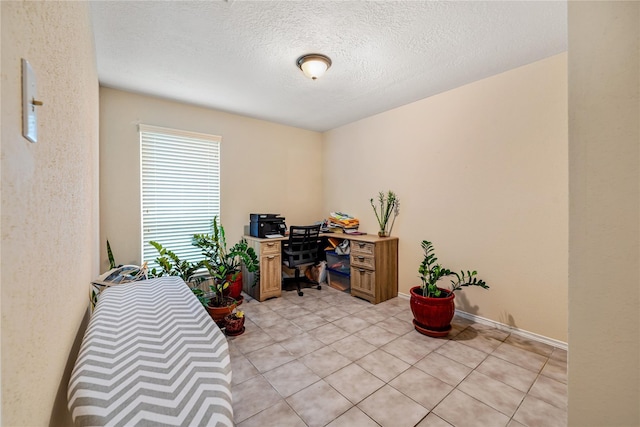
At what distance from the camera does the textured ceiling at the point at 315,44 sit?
5.80 ft

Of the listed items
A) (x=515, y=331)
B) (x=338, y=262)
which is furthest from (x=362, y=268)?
(x=515, y=331)

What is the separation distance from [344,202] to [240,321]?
2556 mm

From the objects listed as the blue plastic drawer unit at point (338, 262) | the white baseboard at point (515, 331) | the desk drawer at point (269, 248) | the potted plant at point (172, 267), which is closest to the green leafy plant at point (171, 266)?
the potted plant at point (172, 267)

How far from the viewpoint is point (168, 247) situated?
3338 millimetres

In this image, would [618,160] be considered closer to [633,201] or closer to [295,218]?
[633,201]

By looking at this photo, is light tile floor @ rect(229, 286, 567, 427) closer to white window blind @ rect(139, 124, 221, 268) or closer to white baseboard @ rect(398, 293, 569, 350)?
white baseboard @ rect(398, 293, 569, 350)

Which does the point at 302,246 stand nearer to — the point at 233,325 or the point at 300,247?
the point at 300,247

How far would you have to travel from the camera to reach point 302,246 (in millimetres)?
3766

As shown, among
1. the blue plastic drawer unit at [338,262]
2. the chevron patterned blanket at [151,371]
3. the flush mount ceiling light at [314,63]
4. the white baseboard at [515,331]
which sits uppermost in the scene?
the flush mount ceiling light at [314,63]

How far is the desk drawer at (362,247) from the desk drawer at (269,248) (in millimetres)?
1063

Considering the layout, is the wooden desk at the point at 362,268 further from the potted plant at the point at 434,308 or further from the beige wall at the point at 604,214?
the beige wall at the point at 604,214

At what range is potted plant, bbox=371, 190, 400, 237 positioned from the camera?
3619 mm

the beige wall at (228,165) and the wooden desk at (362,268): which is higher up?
the beige wall at (228,165)

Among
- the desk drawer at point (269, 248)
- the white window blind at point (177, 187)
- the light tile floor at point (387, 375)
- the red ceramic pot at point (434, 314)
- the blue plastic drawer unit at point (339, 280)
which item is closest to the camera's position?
the light tile floor at point (387, 375)
